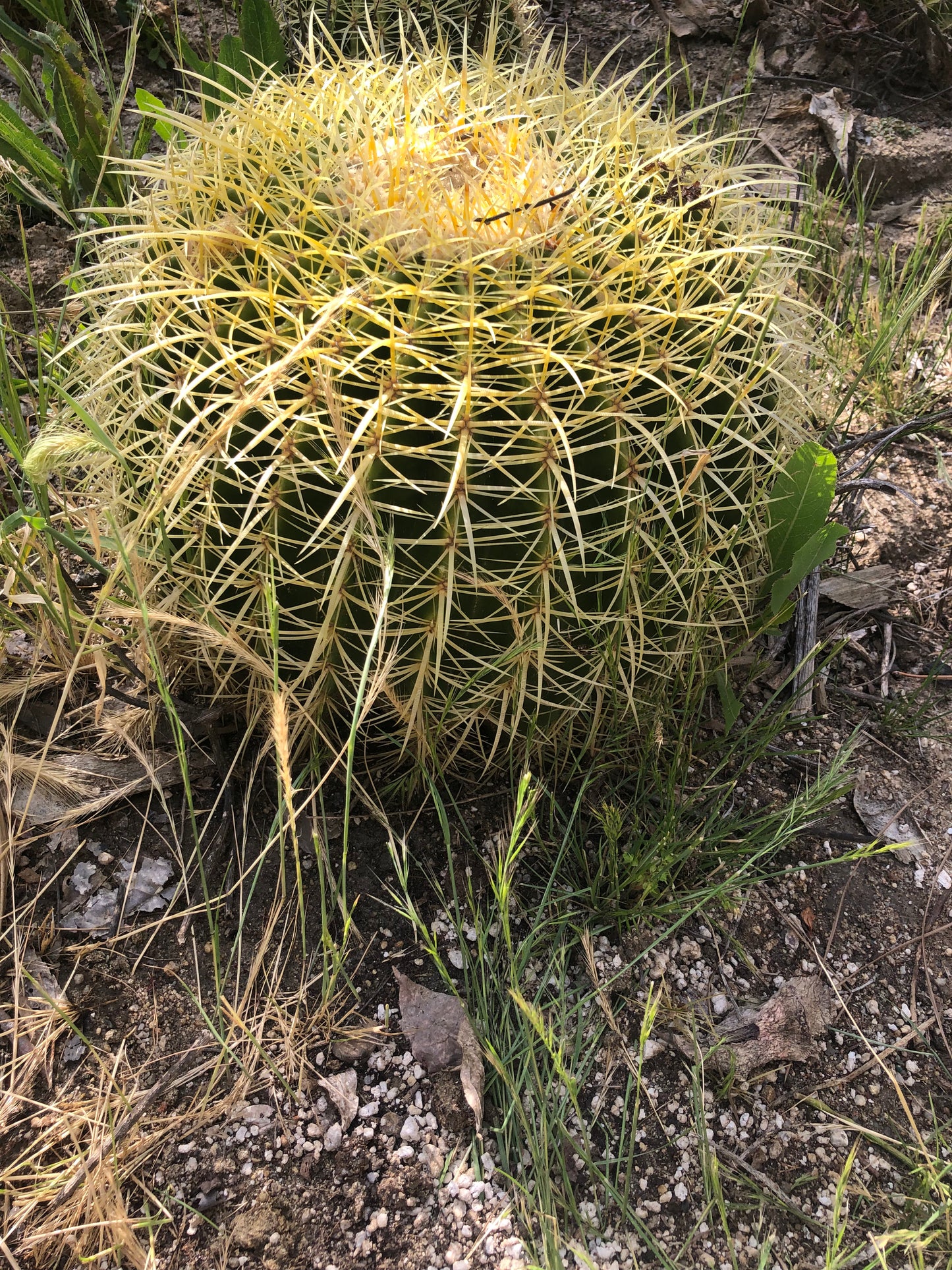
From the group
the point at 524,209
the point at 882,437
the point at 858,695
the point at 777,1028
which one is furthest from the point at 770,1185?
the point at 882,437

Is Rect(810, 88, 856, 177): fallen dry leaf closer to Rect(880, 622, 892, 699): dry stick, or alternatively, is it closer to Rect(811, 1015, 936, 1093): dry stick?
Rect(880, 622, 892, 699): dry stick

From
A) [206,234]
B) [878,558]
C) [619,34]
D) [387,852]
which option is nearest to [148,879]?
[387,852]

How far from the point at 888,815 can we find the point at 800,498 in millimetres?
699

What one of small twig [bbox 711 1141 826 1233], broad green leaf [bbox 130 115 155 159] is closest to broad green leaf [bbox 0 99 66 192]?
broad green leaf [bbox 130 115 155 159]

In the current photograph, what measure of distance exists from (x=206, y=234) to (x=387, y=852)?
1014 mm

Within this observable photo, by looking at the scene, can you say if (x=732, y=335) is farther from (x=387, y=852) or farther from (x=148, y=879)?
(x=148, y=879)

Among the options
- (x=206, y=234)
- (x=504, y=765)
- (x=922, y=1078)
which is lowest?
(x=922, y=1078)

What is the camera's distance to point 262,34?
2061mm

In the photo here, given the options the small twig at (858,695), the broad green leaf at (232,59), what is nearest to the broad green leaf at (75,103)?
the broad green leaf at (232,59)

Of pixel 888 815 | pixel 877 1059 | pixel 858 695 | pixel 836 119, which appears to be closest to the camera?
pixel 877 1059

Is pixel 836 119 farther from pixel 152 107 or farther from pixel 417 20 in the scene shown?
pixel 152 107

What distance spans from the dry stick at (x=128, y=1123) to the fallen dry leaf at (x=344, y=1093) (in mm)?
187

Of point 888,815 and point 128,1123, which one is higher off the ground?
point 128,1123

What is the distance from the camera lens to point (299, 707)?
4.84 ft
